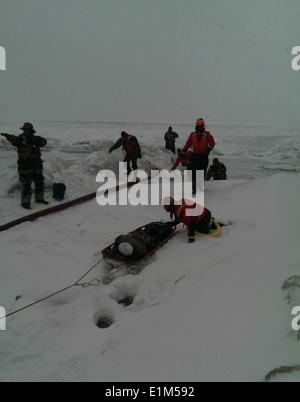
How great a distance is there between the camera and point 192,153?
7.12 m

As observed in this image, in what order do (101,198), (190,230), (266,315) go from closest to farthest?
(266,315) < (190,230) < (101,198)

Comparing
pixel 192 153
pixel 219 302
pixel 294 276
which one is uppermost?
pixel 192 153

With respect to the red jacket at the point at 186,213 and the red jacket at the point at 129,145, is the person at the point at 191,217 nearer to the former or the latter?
the red jacket at the point at 186,213

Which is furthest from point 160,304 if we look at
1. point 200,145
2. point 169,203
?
point 200,145

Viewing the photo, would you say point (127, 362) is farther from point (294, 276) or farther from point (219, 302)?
point (294, 276)

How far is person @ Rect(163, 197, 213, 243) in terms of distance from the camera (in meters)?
4.87

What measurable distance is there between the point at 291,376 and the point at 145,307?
1.64m

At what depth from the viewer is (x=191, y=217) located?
4832 millimetres

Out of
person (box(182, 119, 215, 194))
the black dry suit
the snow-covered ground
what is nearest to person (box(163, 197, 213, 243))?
the snow-covered ground

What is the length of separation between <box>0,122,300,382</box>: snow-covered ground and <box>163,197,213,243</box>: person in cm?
22

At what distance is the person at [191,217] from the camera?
16.0ft

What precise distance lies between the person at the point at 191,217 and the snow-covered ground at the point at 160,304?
8.6 inches

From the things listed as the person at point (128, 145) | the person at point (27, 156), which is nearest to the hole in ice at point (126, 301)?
the person at point (27, 156)
